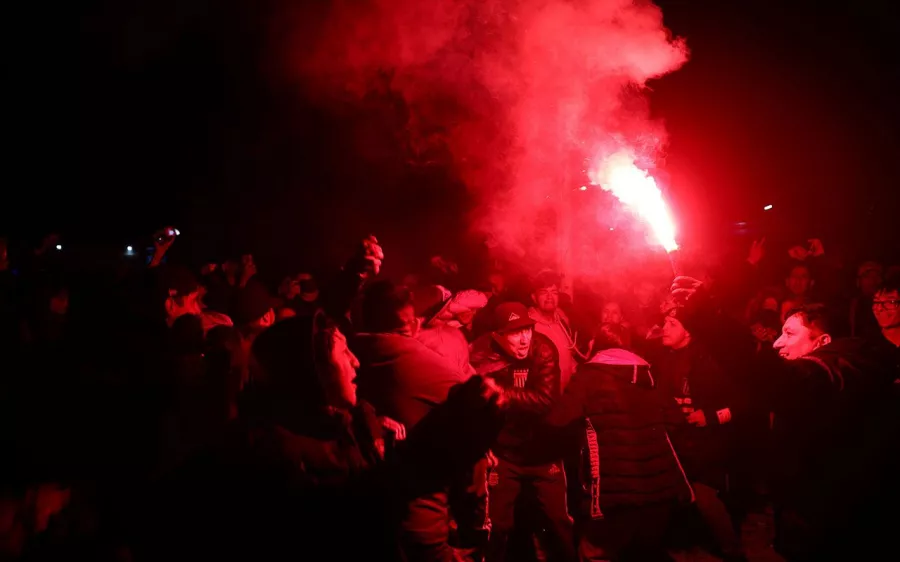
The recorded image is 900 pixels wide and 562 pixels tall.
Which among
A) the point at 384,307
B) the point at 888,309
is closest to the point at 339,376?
the point at 384,307

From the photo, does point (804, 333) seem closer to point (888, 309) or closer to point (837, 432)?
point (837, 432)

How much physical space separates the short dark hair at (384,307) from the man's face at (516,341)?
207 cm

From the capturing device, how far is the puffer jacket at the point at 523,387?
5.05 meters

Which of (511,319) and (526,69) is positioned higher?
(526,69)

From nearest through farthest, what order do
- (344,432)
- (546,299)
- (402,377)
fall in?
1. (344,432)
2. (402,377)
3. (546,299)

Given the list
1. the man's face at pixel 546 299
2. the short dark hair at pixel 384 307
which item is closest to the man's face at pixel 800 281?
the man's face at pixel 546 299

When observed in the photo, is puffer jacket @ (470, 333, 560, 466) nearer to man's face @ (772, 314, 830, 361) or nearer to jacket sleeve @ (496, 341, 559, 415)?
jacket sleeve @ (496, 341, 559, 415)

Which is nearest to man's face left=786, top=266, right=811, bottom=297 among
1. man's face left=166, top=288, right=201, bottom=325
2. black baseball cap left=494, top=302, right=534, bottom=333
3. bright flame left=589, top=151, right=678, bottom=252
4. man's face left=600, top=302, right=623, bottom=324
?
man's face left=600, top=302, right=623, bottom=324

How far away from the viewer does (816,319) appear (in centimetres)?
379

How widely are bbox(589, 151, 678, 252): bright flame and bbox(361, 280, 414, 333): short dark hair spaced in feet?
5.75

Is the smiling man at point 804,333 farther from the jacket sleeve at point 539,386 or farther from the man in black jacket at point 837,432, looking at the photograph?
the jacket sleeve at point 539,386

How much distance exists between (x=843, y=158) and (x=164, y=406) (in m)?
11.0

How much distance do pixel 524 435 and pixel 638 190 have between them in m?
2.34

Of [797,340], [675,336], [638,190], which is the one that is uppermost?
[638,190]
